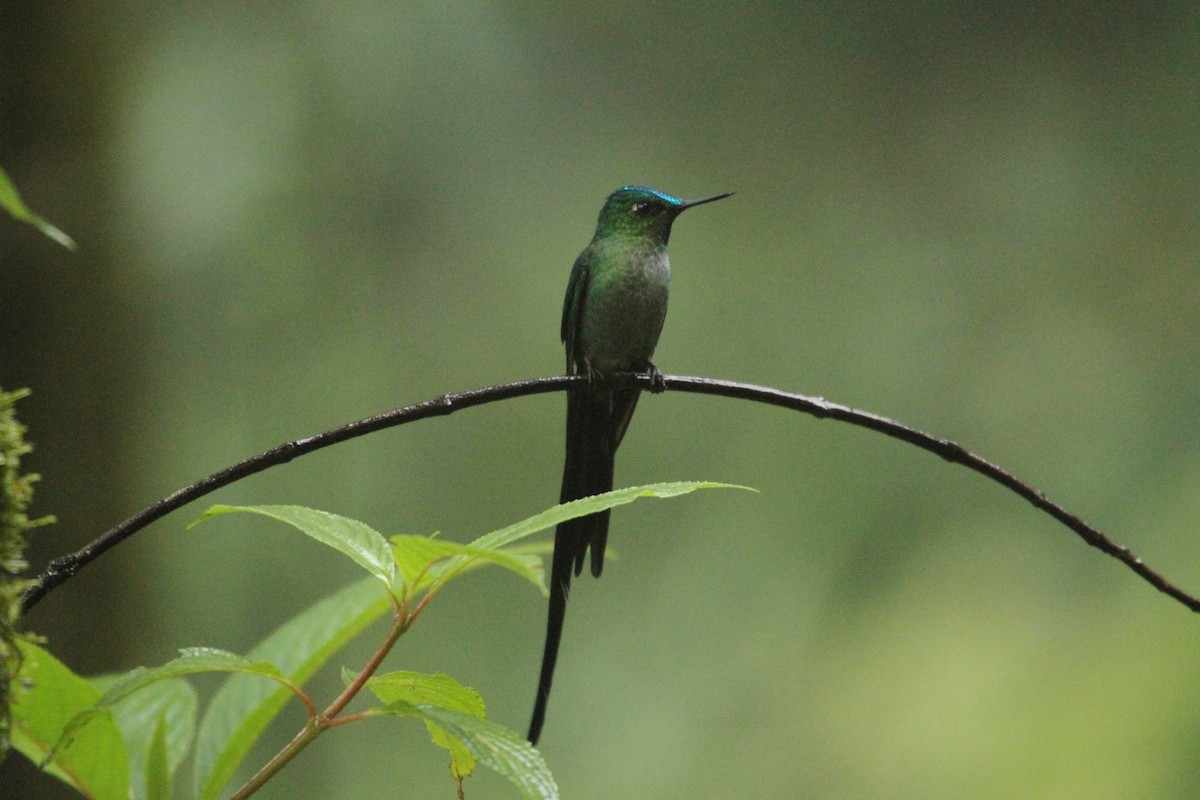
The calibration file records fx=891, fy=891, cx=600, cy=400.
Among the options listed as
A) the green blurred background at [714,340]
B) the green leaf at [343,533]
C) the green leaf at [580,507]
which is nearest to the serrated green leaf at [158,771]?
the green leaf at [343,533]

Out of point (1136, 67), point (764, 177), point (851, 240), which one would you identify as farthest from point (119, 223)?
point (1136, 67)

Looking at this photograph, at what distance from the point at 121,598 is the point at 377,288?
3.08 ft

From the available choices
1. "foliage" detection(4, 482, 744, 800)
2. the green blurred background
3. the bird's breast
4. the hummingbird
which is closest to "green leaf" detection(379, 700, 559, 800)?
"foliage" detection(4, 482, 744, 800)

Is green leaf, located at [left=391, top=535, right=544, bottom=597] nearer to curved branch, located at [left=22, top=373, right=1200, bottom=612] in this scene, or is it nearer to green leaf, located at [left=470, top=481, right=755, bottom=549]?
green leaf, located at [left=470, top=481, right=755, bottom=549]

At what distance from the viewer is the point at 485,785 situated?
2.21 meters

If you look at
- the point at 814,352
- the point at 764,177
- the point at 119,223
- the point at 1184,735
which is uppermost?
the point at 764,177

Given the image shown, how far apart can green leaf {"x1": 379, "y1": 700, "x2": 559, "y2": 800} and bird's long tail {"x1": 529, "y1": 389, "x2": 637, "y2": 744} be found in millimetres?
383

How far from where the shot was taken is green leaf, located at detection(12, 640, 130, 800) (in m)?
0.59

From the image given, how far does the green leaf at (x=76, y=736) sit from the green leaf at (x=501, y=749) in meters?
0.24

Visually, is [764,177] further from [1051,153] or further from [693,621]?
[693,621]

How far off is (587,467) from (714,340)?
119cm

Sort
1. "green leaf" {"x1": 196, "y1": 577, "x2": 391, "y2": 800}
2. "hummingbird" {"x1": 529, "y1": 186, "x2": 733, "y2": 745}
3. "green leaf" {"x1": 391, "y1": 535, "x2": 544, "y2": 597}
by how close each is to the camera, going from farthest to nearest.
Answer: "hummingbird" {"x1": 529, "y1": 186, "x2": 733, "y2": 745} < "green leaf" {"x1": 196, "y1": 577, "x2": 391, "y2": 800} < "green leaf" {"x1": 391, "y1": 535, "x2": 544, "y2": 597}

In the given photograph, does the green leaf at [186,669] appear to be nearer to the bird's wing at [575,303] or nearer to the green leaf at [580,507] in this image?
the green leaf at [580,507]

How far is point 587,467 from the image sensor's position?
3.85 ft
